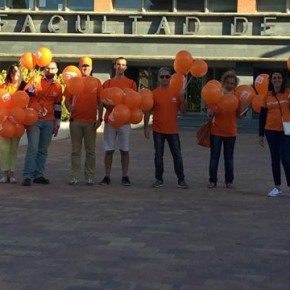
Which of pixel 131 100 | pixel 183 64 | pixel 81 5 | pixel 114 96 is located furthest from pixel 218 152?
pixel 81 5

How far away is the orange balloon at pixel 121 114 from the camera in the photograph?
778 cm

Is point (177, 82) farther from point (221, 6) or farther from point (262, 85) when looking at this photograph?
point (221, 6)

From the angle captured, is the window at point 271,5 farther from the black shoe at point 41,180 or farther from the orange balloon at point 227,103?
the black shoe at point 41,180

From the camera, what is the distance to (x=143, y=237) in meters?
5.38

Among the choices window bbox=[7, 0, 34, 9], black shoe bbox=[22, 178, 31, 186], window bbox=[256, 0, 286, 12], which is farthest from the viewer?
window bbox=[7, 0, 34, 9]

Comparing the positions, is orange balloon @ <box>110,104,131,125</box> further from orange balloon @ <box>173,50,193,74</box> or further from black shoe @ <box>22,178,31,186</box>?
black shoe @ <box>22,178,31,186</box>

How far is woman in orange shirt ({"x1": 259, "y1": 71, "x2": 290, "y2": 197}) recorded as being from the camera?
7.64 meters

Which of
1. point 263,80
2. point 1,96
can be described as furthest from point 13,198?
point 263,80

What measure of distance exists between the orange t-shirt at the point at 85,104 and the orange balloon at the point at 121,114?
1.79ft

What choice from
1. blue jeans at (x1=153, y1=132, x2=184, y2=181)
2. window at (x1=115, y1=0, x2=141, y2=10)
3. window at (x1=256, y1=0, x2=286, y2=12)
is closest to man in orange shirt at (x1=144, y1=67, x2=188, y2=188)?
blue jeans at (x1=153, y1=132, x2=184, y2=181)

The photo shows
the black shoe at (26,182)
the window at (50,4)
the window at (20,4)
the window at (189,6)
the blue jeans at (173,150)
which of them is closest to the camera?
the black shoe at (26,182)

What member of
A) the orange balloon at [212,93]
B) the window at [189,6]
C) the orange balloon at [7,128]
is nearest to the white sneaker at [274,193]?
the orange balloon at [212,93]

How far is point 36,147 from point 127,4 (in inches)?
707

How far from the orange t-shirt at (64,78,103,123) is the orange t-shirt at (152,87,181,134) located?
891 mm
